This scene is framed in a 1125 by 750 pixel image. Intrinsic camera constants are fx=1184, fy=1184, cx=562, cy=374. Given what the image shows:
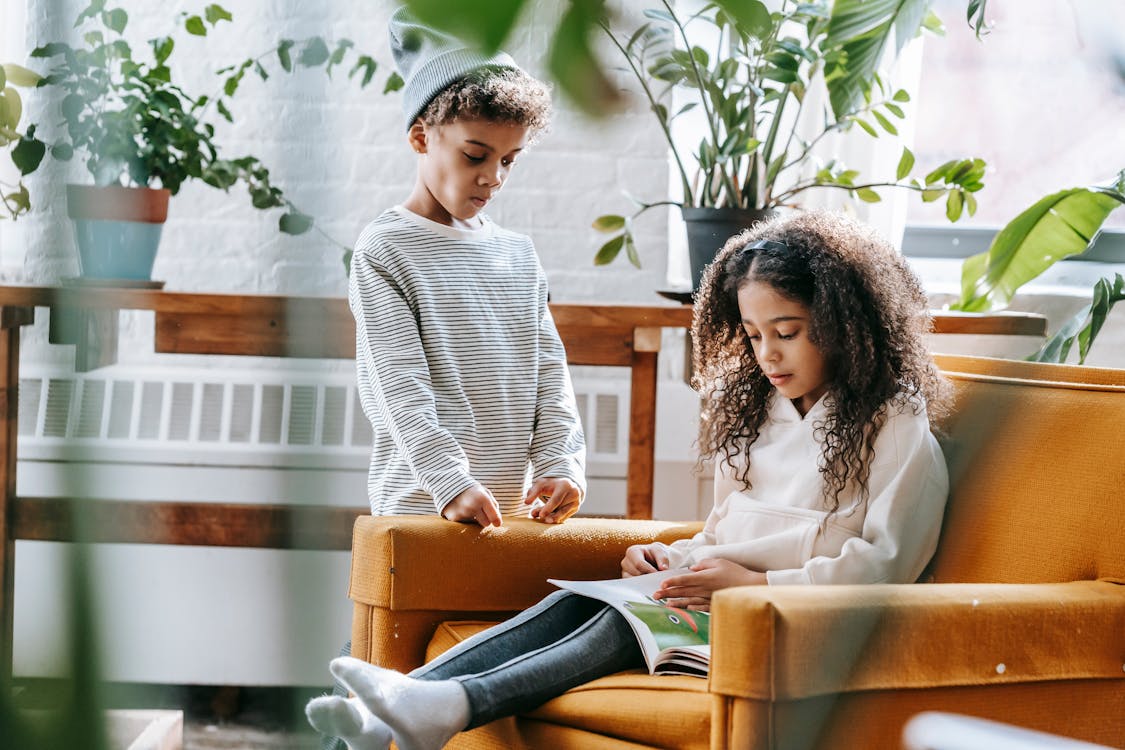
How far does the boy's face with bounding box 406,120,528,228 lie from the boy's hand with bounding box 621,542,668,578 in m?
0.52

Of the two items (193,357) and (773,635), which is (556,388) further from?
(193,357)

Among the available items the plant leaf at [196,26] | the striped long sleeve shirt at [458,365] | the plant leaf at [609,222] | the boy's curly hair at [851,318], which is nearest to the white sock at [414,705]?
the striped long sleeve shirt at [458,365]

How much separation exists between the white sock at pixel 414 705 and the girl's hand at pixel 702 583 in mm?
324

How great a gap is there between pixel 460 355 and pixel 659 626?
500 millimetres

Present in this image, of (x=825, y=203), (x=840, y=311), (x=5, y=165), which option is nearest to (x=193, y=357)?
(x=825, y=203)

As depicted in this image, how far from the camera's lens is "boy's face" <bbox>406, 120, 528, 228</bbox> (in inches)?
54.6

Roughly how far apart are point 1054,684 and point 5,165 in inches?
51.7

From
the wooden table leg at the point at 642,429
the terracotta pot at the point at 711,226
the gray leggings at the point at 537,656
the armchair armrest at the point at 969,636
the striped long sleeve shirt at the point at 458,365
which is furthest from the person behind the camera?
the wooden table leg at the point at 642,429

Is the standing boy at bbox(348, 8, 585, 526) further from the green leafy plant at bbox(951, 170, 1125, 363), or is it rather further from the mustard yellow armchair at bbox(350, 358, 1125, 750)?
the green leafy plant at bbox(951, 170, 1125, 363)

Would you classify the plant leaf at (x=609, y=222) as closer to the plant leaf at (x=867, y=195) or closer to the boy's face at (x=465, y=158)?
the plant leaf at (x=867, y=195)

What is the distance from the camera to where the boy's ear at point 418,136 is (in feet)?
4.93

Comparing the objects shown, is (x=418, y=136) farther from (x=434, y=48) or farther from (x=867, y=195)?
(x=434, y=48)

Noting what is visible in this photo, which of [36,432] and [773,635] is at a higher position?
[36,432]

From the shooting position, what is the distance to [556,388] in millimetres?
1841
